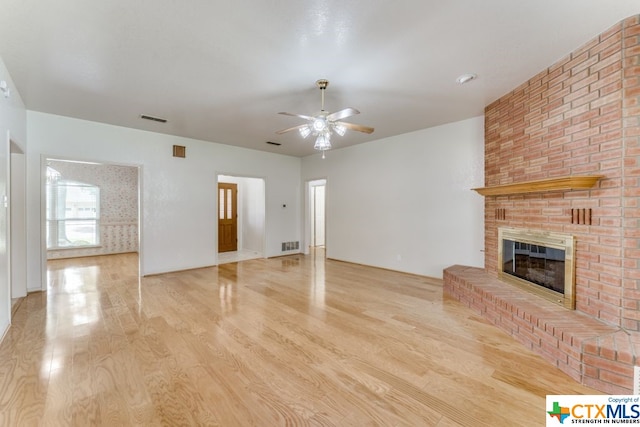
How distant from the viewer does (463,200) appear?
451 cm

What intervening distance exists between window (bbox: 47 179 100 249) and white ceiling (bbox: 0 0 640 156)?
437cm

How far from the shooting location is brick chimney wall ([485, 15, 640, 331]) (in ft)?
7.02

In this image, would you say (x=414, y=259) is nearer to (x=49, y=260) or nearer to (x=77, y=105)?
(x=77, y=105)

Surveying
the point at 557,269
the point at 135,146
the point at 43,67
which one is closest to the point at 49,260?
the point at 135,146

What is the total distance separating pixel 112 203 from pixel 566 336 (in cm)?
987

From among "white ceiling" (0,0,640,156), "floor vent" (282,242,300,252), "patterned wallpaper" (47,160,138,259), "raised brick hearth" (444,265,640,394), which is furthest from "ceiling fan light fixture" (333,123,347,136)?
"patterned wallpaper" (47,160,138,259)

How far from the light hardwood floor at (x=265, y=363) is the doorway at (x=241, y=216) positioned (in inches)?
142

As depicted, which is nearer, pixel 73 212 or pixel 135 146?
pixel 135 146

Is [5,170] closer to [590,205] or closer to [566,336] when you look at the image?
[566,336]

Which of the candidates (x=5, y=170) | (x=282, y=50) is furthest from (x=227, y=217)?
(x=282, y=50)

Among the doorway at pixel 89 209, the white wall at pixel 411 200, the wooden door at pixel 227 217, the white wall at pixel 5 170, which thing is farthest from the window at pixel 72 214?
the white wall at pixel 411 200

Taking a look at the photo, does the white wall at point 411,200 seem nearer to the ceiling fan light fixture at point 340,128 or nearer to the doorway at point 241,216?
the doorway at point 241,216

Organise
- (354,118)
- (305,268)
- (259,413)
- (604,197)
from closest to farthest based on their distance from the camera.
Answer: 1. (259,413)
2. (604,197)
3. (354,118)
4. (305,268)

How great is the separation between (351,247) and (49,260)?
750 cm
